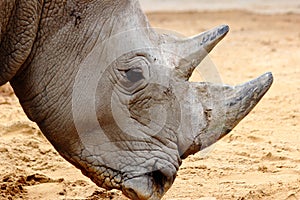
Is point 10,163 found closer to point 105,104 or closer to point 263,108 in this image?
point 105,104

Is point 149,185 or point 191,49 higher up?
point 191,49

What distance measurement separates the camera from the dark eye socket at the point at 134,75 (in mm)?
4641

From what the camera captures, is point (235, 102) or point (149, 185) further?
point (235, 102)

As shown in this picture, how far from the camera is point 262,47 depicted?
1088 centimetres

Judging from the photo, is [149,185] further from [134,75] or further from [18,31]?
[18,31]

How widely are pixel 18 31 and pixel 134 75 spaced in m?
0.68

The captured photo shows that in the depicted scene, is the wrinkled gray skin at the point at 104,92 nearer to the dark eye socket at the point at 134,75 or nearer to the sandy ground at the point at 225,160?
the dark eye socket at the point at 134,75

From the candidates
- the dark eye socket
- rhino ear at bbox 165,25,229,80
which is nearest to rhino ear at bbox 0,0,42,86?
the dark eye socket

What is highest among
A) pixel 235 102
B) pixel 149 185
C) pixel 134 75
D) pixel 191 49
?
pixel 191 49

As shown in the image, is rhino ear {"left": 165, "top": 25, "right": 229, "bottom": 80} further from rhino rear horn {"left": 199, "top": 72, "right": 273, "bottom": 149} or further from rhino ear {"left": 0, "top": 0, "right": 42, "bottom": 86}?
rhino ear {"left": 0, "top": 0, "right": 42, "bottom": 86}

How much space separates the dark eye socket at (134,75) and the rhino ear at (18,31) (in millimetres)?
558

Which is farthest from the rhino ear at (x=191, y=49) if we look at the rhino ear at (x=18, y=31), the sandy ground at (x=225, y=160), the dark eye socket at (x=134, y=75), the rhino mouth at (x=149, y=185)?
the sandy ground at (x=225, y=160)

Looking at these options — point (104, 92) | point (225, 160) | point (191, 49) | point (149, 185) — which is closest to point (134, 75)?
point (104, 92)

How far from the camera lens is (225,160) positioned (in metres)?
6.45
